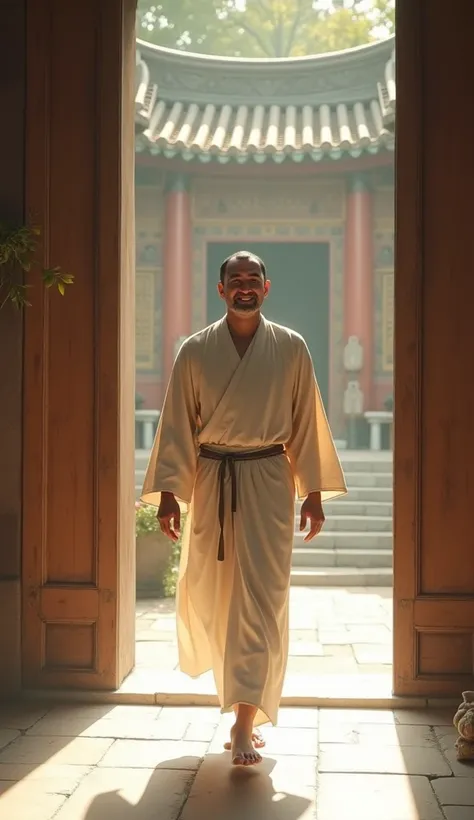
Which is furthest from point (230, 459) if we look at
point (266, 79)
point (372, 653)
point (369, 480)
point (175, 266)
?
point (266, 79)

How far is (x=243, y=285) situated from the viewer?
133 inches

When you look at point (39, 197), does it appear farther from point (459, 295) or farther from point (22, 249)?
point (459, 295)

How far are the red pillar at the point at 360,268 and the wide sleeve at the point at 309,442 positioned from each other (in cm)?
798

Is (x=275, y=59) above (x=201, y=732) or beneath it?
above

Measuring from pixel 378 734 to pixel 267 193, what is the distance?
8912 millimetres

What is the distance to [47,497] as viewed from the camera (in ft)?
13.6

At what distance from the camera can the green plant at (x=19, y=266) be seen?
3992 mm

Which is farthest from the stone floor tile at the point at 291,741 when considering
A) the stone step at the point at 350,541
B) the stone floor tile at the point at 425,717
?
the stone step at the point at 350,541

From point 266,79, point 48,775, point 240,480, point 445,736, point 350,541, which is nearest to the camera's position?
point 48,775

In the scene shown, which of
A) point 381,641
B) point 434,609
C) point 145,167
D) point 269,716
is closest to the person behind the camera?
point 269,716

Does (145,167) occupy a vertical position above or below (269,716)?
above

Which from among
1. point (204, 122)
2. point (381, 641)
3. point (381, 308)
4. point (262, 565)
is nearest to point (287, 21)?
point (204, 122)

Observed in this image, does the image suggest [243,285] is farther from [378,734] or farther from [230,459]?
[378,734]

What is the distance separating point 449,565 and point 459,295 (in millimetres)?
1085
